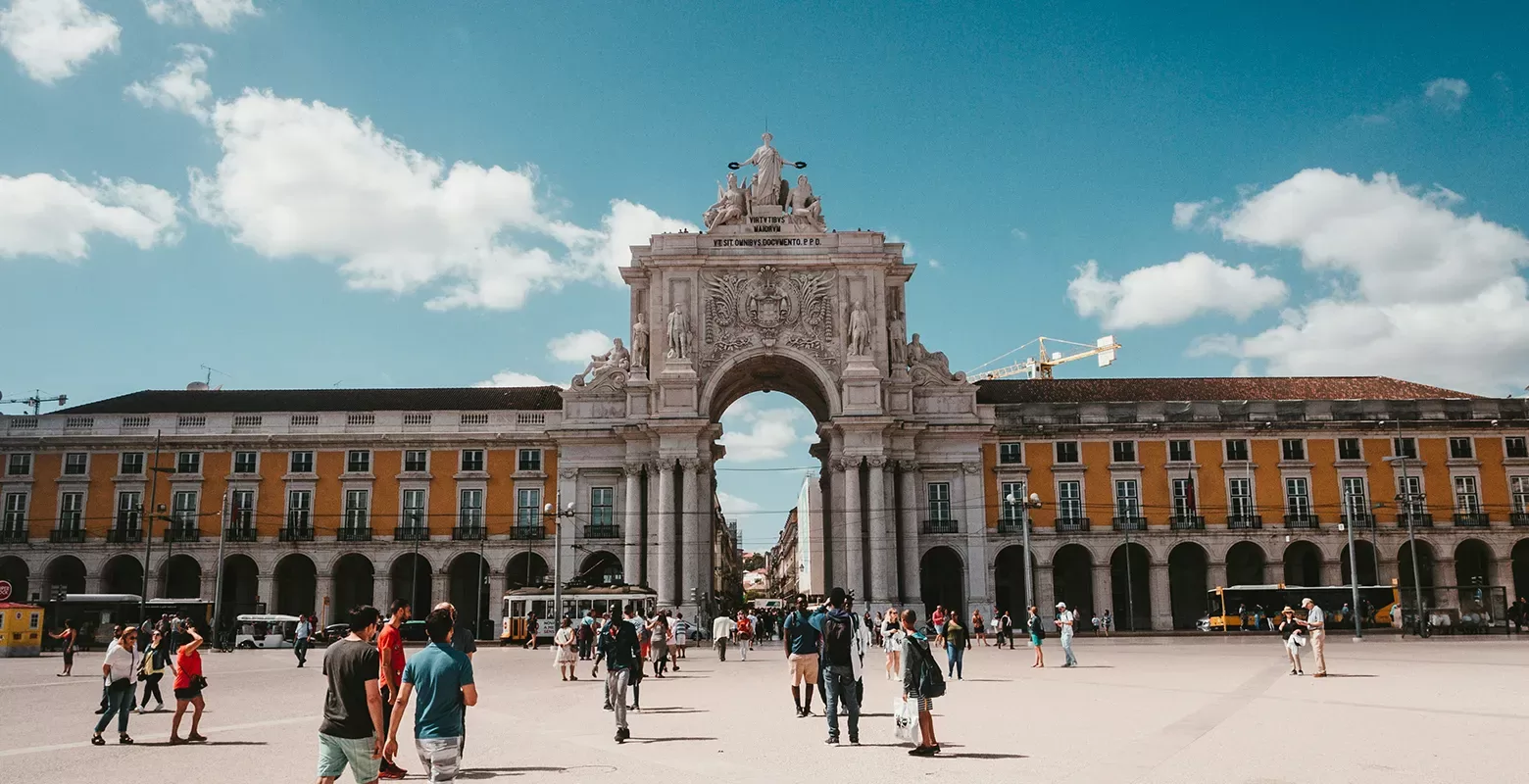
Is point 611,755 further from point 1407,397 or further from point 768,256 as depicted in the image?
point 1407,397

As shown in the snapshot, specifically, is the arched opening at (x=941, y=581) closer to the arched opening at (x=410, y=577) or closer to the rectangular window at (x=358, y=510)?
the arched opening at (x=410, y=577)

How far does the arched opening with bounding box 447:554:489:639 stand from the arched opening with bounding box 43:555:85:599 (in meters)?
18.6

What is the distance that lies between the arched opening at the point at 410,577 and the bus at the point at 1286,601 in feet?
129

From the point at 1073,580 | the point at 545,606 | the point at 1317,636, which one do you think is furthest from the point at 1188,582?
the point at 1317,636

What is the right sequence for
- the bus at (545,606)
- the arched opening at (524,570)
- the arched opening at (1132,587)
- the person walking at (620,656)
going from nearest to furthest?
1. the person walking at (620,656)
2. the bus at (545,606)
3. the arched opening at (524,570)
4. the arched opening at (1132,587)

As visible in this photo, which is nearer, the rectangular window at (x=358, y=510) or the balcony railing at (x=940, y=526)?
the balcony railing at (x=940, y=526)

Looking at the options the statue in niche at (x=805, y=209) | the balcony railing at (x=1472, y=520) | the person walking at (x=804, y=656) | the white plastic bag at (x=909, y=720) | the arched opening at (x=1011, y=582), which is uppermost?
the statue in niche at (x=805, y=209)

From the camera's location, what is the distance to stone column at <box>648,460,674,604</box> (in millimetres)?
58594

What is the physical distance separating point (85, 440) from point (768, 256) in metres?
36.9

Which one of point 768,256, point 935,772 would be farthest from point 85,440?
point 935,772

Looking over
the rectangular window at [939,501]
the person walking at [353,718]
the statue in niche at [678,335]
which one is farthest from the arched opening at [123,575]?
the person walking at [353,718]

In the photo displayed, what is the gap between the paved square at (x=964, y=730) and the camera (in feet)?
43.9

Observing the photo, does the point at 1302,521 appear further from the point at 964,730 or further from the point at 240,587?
the point at 240,587

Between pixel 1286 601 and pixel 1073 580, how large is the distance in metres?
11.1
